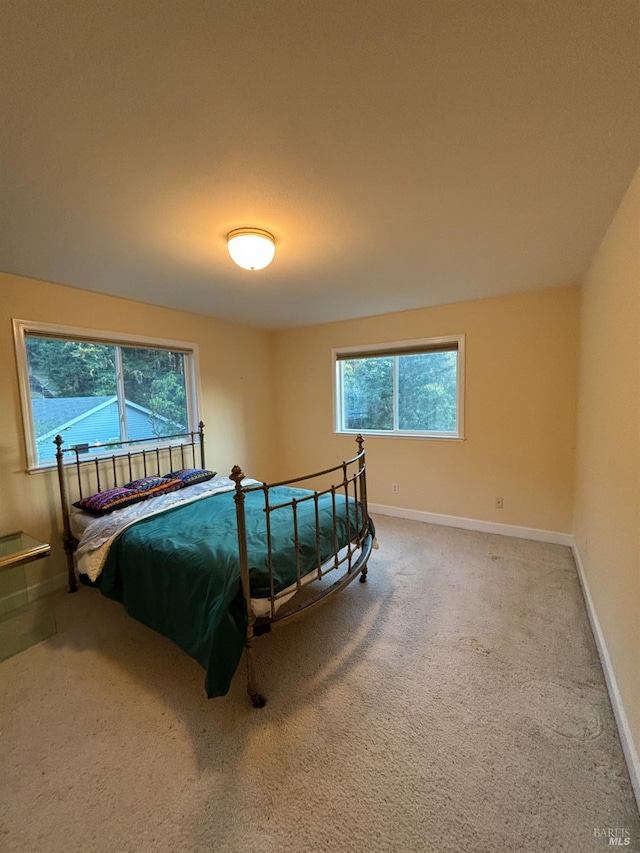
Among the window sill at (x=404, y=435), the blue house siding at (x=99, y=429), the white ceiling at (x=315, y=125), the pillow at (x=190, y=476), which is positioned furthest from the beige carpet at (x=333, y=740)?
the white ceiling at (x=315, y=125)

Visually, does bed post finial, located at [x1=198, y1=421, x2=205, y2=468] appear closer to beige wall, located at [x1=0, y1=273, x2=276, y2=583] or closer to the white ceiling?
beige wall, located at [x1=0, y1=273, x2=276, y2=583]

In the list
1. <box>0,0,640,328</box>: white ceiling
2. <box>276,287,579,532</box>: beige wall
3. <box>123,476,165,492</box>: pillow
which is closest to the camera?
<box>0,0,640,328</box>: white ceiling

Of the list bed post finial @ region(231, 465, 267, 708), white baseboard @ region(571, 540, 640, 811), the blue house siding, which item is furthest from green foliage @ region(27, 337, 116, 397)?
white baseboard @ region(571, 540, 640, 811)

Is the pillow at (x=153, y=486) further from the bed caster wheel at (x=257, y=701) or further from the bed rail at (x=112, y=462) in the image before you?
the bed caster wheel at (x=257, y=701)

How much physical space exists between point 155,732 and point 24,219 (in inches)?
100

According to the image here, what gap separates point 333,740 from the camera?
146 centimetres

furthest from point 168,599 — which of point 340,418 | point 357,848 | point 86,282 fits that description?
point 340,418

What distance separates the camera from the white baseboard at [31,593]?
232 cm

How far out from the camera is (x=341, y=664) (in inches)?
74.4

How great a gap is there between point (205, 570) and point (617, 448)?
2131 mm

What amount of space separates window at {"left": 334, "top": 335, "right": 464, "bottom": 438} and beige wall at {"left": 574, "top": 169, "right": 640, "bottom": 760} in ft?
4.29

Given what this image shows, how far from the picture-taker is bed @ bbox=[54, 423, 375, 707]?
1.63 m

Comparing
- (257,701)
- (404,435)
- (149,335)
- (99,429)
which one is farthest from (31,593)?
(404,435)

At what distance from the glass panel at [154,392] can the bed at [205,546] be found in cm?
27
